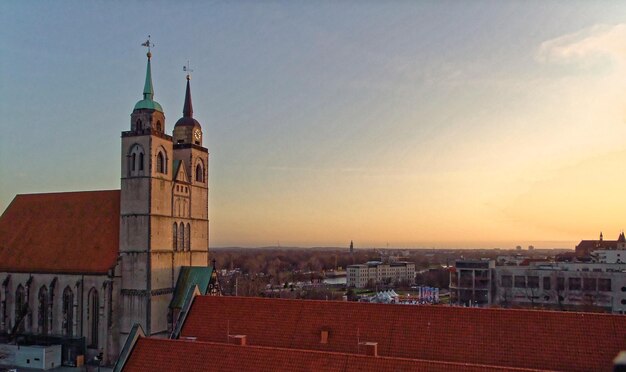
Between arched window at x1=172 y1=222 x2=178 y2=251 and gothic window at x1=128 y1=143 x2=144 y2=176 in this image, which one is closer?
gothic window at x1=128 y1=143 x2=144 y2=176

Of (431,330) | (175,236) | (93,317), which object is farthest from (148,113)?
(431,330)

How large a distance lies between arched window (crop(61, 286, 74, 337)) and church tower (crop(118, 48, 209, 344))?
18.1 ft

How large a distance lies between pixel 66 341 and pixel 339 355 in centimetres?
3447

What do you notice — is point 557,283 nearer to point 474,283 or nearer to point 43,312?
point 474,283

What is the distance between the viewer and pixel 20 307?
53031 mm

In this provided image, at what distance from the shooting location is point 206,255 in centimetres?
5531

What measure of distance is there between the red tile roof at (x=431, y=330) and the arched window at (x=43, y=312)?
23.1 m

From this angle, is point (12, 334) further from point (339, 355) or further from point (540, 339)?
point (540, 339)

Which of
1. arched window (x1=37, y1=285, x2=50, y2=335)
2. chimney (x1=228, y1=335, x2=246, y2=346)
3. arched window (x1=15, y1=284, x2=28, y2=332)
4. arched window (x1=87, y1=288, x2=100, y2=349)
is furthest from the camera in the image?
arched window (x1=15, y1=284, x2=28, y2=332)

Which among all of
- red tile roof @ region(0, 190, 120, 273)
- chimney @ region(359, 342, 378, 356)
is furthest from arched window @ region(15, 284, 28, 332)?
chimney @ region(359, 342, 378, 356)

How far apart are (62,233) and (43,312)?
753cm

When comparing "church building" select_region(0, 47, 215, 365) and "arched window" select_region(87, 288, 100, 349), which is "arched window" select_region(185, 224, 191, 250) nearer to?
"church building" select_region(0, 47, 215, 365)

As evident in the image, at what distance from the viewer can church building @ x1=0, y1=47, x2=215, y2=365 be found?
158 ft

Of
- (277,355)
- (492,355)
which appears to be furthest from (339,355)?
(492,355)
